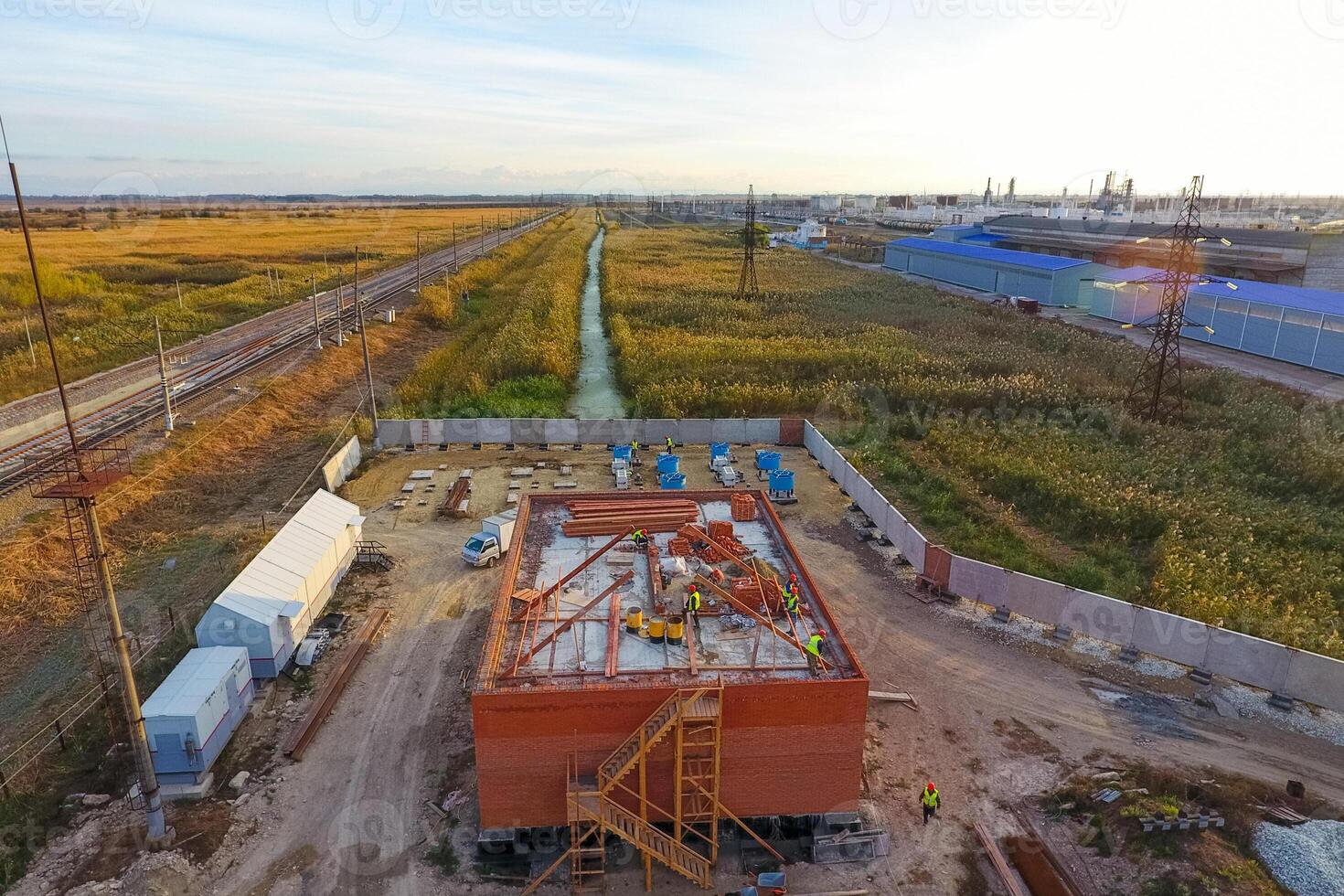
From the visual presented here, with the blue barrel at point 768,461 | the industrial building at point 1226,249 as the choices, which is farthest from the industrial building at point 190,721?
the industrial building at point 1226,249

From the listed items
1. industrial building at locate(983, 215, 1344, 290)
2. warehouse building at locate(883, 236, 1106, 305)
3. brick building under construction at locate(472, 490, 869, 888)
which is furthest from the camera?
warehouse building at locate(883, 236, 1106, 305)

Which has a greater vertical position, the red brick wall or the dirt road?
the red brick wall

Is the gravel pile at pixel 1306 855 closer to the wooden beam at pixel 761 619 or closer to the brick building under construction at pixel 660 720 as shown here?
the brick building under construction at pixel 660 720

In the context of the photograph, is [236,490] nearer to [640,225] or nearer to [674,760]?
[674,760]

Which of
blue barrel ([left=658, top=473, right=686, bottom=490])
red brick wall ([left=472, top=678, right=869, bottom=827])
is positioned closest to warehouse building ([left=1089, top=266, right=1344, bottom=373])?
blue barrel ([left=658, top=473, right=686, bottom=490])

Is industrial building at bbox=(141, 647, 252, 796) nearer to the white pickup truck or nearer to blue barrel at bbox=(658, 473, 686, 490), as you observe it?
the white pickup truck

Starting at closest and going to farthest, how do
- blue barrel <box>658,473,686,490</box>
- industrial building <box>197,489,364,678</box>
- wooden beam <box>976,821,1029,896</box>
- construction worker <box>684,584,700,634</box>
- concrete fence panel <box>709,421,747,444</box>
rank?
wooden beam <box>976,821,1029,896</box> → construction worker <box>684,584,700,634</box> → industrial building <box>197,489,364,678</box> → blue barrel <box>658,473,686,490</box> → concrete fence panel <box>709,421,747,444</box>

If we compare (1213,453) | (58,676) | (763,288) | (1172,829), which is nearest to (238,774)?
(58,676)
